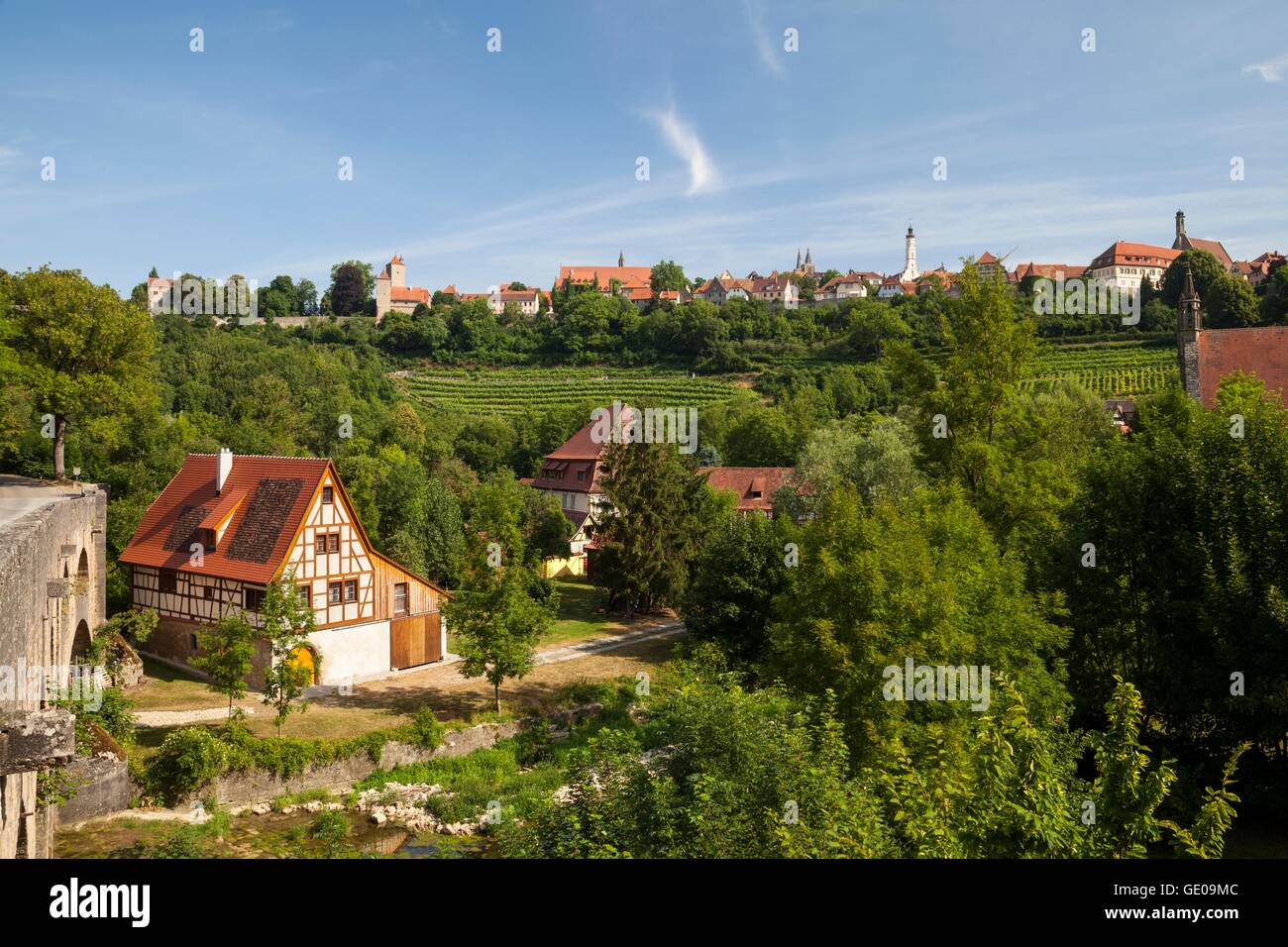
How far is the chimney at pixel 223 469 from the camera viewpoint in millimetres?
29688

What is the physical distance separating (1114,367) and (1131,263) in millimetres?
58445

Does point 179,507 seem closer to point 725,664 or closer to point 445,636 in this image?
point 445,636

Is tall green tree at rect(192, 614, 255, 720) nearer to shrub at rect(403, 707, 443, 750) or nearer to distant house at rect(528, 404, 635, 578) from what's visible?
shrub at rect(403, 707, 443, 750)

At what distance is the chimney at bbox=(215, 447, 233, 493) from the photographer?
29688 mm

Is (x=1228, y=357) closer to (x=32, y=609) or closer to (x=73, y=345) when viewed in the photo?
(x=32, y=609)

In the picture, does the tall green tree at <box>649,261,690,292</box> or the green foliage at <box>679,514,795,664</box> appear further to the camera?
the tall green tree at <box>649,261,690,292</box>

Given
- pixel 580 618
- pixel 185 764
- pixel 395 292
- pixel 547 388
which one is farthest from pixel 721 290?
pixel 185 764

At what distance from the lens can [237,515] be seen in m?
28.5

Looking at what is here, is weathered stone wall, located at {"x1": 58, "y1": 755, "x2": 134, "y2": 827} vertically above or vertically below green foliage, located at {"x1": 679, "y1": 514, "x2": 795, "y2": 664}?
below

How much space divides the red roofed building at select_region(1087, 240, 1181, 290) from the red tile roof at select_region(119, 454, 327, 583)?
390 ft

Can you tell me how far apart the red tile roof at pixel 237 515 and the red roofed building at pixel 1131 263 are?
11892cm

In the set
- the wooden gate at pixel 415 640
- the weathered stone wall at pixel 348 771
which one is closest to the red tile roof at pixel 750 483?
the wooden gate at pixel 415 640

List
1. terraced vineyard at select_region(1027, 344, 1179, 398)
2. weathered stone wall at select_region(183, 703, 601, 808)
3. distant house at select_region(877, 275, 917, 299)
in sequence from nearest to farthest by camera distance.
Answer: weathered stone wall at select_region(183, 703, 601, 808) → terraced vineyard at select_region(1027, 344, 1179, 398) → distant house at select_region(877, 275, 917, 299)

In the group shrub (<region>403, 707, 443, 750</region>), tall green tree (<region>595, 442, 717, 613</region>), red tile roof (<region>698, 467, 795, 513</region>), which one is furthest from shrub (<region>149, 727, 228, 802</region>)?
red tile roof (<region>698, 467, 795, 513</region>)
